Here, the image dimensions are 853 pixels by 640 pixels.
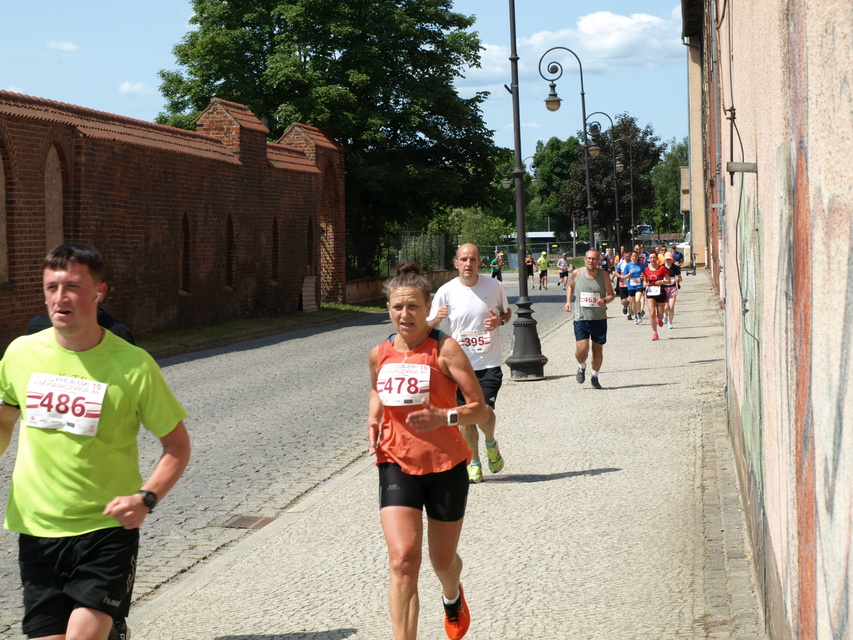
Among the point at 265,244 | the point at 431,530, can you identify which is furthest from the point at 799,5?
the point at 265,244

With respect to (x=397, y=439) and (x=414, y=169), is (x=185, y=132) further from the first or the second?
(x=397, y=439)

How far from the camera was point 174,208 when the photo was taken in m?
27.5

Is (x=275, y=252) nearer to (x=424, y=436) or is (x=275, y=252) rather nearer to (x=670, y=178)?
(x=424, y=436)

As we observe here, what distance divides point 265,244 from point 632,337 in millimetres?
13422

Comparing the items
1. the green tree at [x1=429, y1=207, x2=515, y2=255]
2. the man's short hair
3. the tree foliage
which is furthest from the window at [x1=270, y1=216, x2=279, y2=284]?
the green tree at [x1=429, y1=207, x2=515, y2=255]

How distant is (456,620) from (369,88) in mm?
38333

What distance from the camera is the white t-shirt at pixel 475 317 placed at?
8953 millimetres

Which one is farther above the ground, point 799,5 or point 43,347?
point 799,5

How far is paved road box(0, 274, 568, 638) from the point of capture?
7.17 meters

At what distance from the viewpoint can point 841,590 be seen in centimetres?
234

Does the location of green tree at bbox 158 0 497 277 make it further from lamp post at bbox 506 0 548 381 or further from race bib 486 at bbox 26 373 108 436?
race bib 486 at bbox 26 373 108 436

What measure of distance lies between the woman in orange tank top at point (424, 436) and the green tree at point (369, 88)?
117ft

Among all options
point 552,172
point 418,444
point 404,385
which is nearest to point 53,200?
point 404,385

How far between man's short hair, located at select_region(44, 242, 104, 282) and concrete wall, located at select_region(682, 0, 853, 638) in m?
2.27
